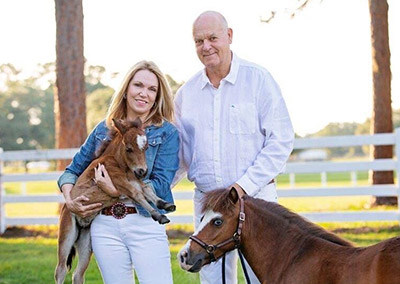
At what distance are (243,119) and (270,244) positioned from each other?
908mm

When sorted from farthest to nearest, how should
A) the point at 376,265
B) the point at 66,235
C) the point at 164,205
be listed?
1. the point at 66,235
2. the point at 164,205
3. the point at 376,265

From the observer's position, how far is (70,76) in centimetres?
1252

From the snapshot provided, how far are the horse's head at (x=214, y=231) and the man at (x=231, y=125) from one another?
1.17 ft

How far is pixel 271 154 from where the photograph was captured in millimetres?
4668

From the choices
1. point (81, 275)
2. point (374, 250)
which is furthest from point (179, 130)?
point (374, 250)

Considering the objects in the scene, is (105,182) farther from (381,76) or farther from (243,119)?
(381,76)

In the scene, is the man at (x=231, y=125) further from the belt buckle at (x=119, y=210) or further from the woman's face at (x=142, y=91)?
Result: the belt buckle at (x=119, y=210)

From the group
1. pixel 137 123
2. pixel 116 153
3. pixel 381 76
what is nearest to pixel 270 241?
pixel 137 123

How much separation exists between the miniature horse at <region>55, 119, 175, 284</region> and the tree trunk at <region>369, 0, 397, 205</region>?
9714 mm

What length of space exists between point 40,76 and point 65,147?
50110mm

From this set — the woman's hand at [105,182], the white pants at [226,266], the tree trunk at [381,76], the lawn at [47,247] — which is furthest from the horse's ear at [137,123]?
the tree trunk at [381,76]

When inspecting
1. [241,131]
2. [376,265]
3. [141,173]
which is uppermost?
[241,131]

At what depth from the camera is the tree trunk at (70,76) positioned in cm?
1241

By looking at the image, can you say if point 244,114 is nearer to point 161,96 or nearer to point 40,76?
point 161,96
